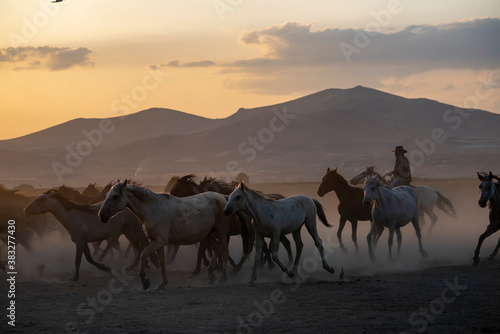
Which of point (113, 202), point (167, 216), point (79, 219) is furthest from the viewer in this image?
point (79, 219)

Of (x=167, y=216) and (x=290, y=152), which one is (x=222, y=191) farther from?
(x=290, y=152)

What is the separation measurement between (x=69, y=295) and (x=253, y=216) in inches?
130

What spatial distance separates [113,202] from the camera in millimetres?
12242

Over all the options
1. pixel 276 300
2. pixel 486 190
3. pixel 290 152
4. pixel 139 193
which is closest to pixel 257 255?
pixel 276 300

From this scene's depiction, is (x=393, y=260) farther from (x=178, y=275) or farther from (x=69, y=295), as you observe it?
(x=69, y=295)

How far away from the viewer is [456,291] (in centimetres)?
1147

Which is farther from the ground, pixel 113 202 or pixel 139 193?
pixel 139 193

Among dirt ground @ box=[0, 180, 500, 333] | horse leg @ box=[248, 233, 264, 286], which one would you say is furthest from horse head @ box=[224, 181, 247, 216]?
dirt ground @ box=[0, 180, 500, 333]

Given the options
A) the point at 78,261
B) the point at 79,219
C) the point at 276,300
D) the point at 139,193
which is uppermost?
the point at 139,193

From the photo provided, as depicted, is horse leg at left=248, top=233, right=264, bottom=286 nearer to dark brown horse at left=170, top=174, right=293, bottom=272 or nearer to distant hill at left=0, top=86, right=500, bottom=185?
dark brown horse at left=170, top=174, right=293, bottom=272

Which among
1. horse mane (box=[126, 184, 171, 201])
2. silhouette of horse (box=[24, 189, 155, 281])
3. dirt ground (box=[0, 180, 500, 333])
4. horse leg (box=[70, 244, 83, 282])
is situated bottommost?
dirt ground (box=[0, 180, 500, 333])

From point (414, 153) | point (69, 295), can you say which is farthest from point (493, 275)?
point (414, 153)

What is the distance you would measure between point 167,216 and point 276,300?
265 centimetres

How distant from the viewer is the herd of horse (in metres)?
12.4
